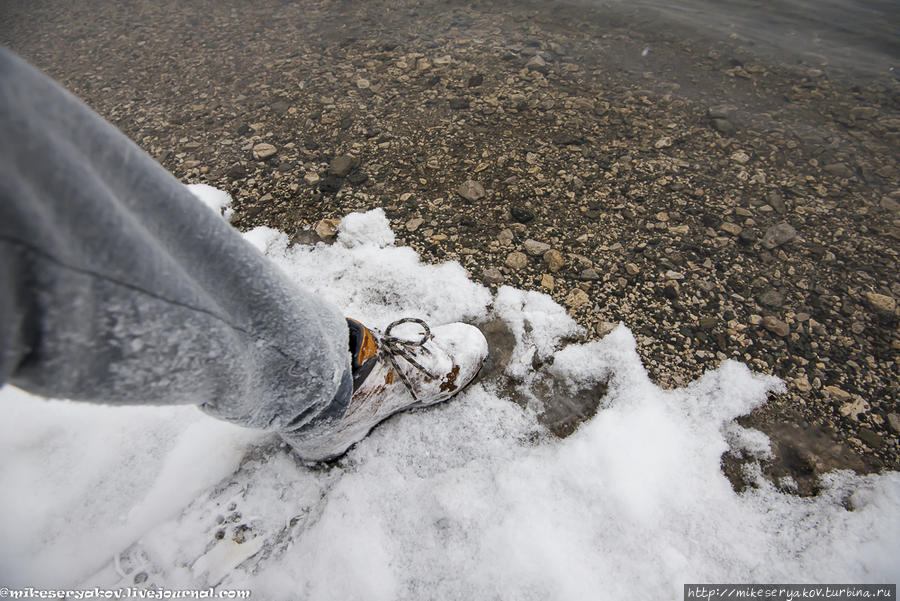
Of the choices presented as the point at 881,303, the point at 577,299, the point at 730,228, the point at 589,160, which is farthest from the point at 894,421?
the point at 589,160

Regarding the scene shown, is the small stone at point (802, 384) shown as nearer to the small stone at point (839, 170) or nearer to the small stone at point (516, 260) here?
the small stone at point (516, 260)

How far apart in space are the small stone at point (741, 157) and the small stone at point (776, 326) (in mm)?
1033

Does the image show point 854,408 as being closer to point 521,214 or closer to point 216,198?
point 521,214

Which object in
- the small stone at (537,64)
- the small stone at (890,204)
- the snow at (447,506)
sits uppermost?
the small stone at (537,64)

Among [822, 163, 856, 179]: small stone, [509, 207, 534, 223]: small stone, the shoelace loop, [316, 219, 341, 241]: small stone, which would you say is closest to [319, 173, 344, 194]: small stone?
[316, 219, 341, 241]: small stone

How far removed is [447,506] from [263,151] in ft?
6.54

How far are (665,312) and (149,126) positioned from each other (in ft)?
9.67

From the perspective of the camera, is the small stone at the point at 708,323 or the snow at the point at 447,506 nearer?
the snow at the point at 447,506

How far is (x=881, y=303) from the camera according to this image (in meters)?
1.65

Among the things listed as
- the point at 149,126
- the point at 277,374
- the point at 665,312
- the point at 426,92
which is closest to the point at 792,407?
the point at 665,312

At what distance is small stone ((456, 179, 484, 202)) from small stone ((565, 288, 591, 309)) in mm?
662

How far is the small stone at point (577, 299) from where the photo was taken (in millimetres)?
1637

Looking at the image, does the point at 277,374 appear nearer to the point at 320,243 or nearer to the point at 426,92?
the point at 320,243

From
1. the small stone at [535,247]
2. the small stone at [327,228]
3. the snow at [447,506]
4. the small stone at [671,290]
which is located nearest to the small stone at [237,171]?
the small stone at [327,228]
